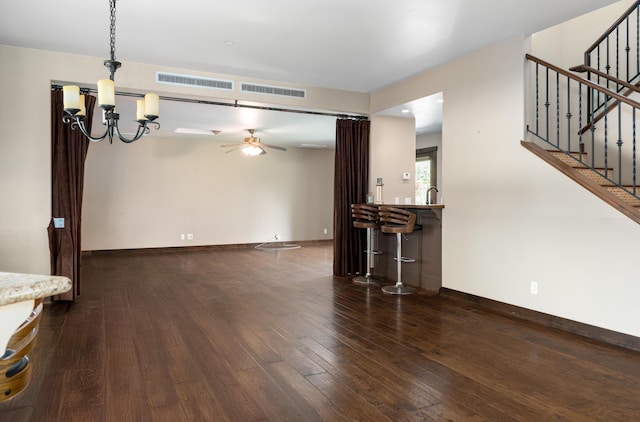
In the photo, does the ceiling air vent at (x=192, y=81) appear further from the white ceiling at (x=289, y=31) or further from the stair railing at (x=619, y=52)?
the stair railing at (x=619, y=52)

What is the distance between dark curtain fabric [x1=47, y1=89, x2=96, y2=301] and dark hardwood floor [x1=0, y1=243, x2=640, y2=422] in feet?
1.57

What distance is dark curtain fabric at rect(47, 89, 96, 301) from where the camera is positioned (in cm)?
473

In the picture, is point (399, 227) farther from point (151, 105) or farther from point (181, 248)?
point (181, 248)

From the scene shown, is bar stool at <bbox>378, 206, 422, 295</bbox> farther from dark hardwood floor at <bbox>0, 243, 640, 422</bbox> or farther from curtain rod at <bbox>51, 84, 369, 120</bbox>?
curtain rod at <bbox>51, 84, 369, 120</bbox>

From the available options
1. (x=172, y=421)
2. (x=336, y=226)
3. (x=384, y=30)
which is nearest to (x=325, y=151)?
(x=336, y=226)

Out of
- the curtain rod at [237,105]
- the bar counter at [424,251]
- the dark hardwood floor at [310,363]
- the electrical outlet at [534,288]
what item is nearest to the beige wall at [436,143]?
the curtain rod at [237,105]

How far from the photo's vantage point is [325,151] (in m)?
11.4

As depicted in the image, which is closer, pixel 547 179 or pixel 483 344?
pixel 483 344

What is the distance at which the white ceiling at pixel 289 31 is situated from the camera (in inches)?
142

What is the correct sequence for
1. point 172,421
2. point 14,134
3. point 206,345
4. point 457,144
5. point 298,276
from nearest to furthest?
point 172,421
point 206,345
point 14,134
point 457,144
point 298,276

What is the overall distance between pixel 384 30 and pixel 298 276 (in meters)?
3.68

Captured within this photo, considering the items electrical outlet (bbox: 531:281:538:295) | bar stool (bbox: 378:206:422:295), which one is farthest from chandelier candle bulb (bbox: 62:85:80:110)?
electrical outlet (bbox: 531:281:538:295)

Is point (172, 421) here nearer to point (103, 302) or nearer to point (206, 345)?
point (206, 345)

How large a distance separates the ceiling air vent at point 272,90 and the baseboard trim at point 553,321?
3312mm
